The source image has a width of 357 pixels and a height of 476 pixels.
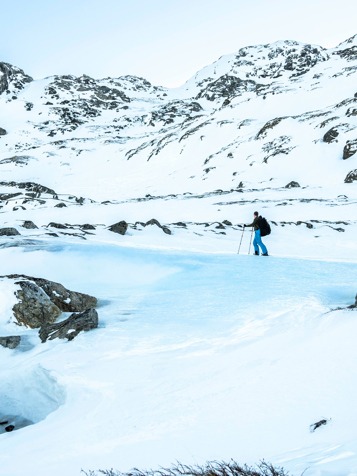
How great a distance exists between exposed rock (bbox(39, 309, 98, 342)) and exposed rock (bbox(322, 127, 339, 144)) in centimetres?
3639

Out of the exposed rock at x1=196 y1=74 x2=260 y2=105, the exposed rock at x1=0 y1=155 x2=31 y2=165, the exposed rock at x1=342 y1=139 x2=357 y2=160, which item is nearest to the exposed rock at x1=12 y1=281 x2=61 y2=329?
the exposed rock at x1=342 y1=139 x2=357 y2=160

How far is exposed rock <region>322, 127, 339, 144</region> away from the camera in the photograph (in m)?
35.8

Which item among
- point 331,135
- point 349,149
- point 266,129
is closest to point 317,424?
point 349,149

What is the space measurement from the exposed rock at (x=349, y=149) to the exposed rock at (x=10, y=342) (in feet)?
113

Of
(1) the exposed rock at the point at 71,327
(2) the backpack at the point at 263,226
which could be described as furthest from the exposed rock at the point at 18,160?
(1) the exposed rock at the point at 71,327

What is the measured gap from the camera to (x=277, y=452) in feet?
7.62

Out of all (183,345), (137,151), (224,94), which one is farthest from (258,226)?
(224,94)

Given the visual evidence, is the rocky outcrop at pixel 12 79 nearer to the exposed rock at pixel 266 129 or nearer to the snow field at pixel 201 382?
the exposed rock at pixel 266 129

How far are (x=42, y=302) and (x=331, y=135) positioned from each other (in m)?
36.9

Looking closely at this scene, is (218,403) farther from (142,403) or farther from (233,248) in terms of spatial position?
(233,248)

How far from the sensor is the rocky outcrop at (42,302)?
6426mm

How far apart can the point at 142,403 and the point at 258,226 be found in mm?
9509

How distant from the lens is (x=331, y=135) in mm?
36094

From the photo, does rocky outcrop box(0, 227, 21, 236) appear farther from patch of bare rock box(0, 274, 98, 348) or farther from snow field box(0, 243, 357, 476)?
snow field box(0, 243, 357, 476)
